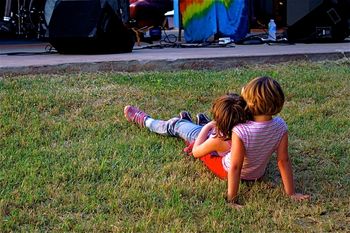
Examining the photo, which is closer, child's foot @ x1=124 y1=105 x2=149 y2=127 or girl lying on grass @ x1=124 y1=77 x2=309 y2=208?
girl lying on grass @ x1=124 y1=77 x2=309 y2=208

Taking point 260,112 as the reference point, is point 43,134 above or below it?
below

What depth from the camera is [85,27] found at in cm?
695

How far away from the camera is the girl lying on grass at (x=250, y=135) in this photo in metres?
3.13

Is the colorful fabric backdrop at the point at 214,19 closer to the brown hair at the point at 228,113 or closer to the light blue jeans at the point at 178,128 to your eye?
the light blue jeans at the point at 178,128

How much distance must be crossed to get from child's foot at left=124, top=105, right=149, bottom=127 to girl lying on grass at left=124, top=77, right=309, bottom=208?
1.07 meters

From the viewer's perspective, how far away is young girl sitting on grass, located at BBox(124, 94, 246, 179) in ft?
10.4

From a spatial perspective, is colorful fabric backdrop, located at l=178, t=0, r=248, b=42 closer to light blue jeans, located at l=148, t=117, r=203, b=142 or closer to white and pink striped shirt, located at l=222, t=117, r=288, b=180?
light blue jeans, located at l=148, t=117, r=203, b=142

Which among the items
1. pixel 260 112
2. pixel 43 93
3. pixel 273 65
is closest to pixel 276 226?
pixel 260 112

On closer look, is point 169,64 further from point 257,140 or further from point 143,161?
point 257,140

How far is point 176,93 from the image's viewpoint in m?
5.12

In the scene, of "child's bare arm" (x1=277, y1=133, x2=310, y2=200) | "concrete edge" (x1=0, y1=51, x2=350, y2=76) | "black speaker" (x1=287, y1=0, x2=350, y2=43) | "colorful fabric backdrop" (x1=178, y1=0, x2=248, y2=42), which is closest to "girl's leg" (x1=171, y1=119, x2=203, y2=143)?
"child's bare arm" (x1=277, y1=133, x2=310, y2=200)

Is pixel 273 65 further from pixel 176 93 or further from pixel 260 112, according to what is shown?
pixel 260 112

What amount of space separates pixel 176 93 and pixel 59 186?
1.99m

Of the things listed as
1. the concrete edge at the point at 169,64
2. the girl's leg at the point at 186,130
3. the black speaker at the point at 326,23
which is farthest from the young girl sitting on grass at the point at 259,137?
the black speaker at the point at 326,23
